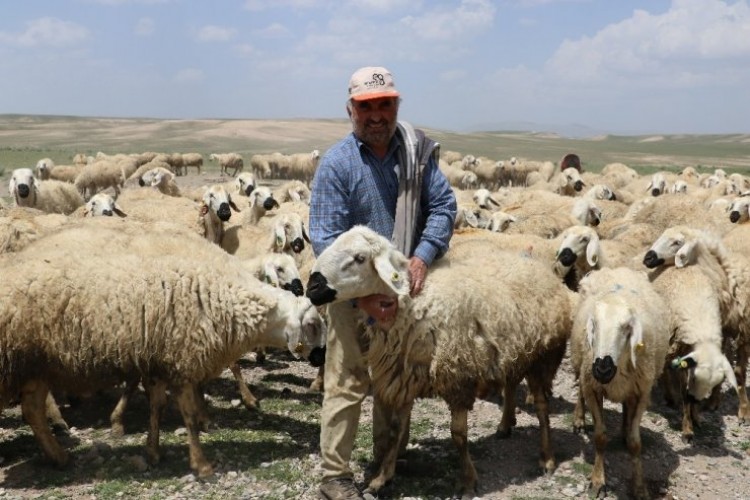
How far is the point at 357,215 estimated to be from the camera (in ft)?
18.2

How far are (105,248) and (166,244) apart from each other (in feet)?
1.85

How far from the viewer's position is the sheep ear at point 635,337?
565cm

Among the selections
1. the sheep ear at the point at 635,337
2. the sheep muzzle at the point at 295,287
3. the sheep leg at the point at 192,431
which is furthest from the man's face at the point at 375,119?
the sheep muzzle at the point at 295,287

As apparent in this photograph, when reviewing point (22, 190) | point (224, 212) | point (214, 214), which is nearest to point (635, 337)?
point (224, 212)

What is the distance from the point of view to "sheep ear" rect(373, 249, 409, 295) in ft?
16.4

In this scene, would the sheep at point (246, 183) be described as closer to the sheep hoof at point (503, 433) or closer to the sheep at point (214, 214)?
the sheep at point (214, 214)

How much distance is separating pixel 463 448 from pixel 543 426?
1.04 meters

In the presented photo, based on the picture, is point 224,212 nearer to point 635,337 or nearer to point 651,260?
point 651,260

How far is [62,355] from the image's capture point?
231 inches

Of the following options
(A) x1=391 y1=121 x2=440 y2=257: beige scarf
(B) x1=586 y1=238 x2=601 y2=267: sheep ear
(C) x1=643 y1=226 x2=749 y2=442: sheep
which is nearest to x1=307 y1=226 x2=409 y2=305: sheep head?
(A) x1=391 y1=121 x2=440 y2=257: beige scarf

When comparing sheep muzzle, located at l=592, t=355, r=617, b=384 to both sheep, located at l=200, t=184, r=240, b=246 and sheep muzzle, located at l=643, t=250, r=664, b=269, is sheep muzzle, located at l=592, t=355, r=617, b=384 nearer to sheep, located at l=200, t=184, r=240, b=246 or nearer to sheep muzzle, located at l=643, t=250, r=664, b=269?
sheep muzzle, located at l=643, t=250, r=664, b=269

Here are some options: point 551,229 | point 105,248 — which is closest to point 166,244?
point 105,248

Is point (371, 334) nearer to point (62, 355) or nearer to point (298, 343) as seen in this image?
point (298, 343)

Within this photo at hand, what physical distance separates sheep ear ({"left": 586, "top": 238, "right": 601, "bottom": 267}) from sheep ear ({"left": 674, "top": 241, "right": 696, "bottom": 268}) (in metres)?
1.12
